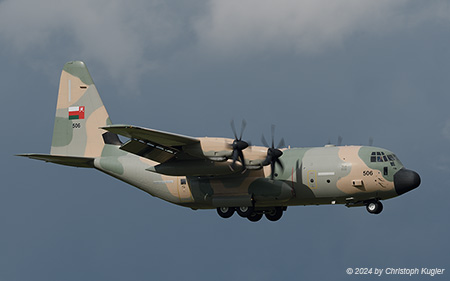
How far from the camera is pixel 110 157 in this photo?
3278 centimetres

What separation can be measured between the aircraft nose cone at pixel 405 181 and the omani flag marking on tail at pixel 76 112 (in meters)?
15.1

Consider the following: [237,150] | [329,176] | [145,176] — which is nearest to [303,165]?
[329,176]

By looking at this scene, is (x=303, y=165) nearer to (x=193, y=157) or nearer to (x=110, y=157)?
(x=193, y=157)

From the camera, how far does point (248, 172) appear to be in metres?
30.1

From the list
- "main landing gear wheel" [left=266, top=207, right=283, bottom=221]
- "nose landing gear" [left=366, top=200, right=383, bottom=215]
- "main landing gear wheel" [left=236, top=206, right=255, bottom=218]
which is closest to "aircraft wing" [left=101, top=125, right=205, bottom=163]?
"main landing gear wheel" [left=236, top=206, right=255, bottom=218]

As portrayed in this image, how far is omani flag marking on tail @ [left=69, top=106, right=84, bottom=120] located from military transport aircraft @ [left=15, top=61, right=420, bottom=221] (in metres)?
2.53

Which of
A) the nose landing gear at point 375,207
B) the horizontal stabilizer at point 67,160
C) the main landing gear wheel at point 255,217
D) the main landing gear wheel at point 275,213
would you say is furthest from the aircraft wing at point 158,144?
the nose landing gear at point 375,207

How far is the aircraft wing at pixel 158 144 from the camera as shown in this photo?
26203 mm

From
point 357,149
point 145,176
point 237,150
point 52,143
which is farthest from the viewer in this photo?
point 52,143

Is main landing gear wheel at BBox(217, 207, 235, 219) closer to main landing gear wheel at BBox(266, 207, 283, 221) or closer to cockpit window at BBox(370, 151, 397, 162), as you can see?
main landing gear wheel at BBox(266, 207, 283, 221)

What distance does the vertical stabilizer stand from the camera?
33.9 m

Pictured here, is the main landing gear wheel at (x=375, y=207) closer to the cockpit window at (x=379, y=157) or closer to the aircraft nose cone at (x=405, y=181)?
the aircraft nose cone at (x=405, y=181)

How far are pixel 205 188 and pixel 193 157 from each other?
2361 millimetres

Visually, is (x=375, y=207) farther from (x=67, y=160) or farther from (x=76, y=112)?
(x=76, y=112)
